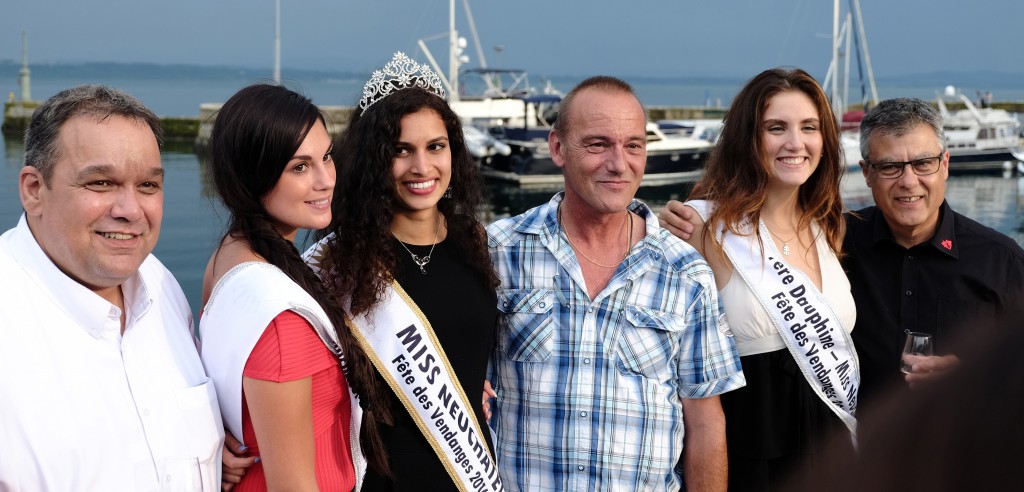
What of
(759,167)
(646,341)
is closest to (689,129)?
(759,167)

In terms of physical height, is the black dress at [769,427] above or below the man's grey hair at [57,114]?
below

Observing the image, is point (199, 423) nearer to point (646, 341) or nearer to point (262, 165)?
point (262, 165)

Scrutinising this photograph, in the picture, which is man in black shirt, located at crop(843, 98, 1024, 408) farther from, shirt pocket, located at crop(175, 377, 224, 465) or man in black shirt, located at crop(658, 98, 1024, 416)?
shirt pocket, located at crop(175, 377, 224, 465)

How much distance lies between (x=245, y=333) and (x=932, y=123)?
104 inches

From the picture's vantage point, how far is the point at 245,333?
2.37 meters

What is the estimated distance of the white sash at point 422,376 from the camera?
299cm

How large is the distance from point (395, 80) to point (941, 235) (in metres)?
2.13

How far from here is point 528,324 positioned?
3127 millimetres

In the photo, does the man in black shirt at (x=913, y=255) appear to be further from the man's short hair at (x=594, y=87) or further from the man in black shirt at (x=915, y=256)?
the man's short hair at (x=594, y=87)

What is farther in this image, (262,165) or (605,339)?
(605,339)

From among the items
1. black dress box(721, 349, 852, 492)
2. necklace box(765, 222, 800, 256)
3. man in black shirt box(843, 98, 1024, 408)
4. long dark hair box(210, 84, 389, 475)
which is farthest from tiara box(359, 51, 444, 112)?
man in black shirt box(843, 98, 1024, 408)

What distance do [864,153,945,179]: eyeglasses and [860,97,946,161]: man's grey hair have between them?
95 mm

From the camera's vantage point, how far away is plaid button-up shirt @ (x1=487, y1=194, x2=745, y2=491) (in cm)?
306

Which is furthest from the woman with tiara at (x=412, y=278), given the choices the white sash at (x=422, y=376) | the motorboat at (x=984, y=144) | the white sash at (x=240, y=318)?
the motorboat at (x=984, y=144)
